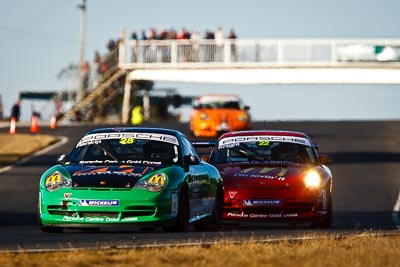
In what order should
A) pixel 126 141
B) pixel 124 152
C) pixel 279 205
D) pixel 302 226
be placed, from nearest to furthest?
1. pixel 126 141
2. pixel 124 152
3. pixel 279 205
4. pixel 302 226

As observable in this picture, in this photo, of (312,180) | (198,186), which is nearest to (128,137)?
(198,186)

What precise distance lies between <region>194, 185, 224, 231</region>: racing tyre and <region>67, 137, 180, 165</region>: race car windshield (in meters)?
1.13

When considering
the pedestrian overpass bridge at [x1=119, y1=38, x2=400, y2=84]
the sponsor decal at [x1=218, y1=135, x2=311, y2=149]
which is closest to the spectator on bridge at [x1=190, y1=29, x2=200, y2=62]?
the pedestrian overpass bridge at [x1=119, y1=38, x2=400, y2=84]

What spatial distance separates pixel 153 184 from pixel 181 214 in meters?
0.61

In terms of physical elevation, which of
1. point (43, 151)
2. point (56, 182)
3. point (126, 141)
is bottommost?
point (43, 151)

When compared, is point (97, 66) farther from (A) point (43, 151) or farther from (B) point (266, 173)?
(B) point (266, 173)

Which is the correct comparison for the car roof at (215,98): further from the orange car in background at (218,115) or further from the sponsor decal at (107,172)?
the sponsor decal at (107,172)

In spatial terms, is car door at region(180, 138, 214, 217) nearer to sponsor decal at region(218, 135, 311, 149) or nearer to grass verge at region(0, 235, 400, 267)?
sponsor decal at region(218, 135, 311, 149)

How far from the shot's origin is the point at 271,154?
21.4m

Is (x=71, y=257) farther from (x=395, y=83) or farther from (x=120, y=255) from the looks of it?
(x=395, y=83)

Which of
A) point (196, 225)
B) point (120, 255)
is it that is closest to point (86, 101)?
point (196, 225)

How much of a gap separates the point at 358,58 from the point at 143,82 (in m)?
10.6

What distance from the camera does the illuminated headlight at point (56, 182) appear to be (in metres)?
16.7

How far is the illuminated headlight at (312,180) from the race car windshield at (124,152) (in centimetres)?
257
